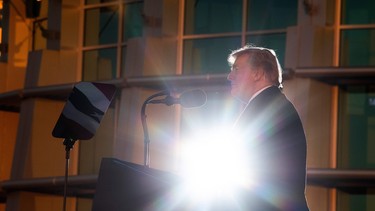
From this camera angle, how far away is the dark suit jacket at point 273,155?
22.1ft

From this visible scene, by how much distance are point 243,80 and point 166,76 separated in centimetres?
1548

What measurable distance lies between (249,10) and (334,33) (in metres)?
1.77

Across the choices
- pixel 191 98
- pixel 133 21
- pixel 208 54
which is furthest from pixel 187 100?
pixel 133 21

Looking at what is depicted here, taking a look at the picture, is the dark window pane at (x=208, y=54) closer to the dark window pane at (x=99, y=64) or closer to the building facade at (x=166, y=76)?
the building facade at (x=166, y=76)

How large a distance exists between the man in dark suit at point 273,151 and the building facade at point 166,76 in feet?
34.4

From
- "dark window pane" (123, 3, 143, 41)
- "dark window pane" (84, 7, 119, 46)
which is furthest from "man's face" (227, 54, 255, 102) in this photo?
"dark window pane" (84, 7, 119, 46)

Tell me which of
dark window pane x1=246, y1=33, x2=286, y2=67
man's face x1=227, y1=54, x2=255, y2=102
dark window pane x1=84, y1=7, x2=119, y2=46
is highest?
dark window pane x1=84, y1=7, x2=119, y2=46

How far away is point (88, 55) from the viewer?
83.9ft

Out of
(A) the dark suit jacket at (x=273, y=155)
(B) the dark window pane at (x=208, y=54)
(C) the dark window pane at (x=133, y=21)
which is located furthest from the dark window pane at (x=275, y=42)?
(A) the dark suit jacket at (x=273, y=155)

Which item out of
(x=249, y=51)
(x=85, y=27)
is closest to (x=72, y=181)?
(x=85, y=27)

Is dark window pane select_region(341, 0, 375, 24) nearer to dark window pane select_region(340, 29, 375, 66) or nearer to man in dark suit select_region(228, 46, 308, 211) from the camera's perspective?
dark window pane select_region(340, 29, 375, 66)

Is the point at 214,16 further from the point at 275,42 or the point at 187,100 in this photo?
the point at 187,100

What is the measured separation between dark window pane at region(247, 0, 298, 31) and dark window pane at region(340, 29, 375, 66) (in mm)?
1043

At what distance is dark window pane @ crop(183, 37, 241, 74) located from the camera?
2234cm
